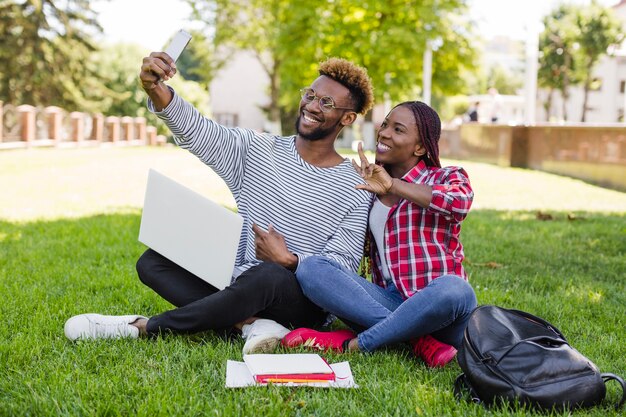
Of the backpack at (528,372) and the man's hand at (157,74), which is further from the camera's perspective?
the man's hand at (157,74)

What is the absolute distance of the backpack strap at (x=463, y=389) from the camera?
9.79ft

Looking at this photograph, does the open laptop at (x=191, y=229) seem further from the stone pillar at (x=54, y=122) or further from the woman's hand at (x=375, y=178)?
the stone pillar at (x=54, y=122)

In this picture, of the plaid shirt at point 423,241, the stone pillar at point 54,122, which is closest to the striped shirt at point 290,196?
the plaid shirt at point 423,241

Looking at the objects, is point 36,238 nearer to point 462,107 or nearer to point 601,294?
point 601,294

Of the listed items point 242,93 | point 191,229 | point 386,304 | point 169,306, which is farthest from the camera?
point 242,93

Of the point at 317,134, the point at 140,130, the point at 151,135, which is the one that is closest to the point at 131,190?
the point at 317,134

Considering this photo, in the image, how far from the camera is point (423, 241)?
3678 millimetres

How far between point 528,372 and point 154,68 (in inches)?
80.3

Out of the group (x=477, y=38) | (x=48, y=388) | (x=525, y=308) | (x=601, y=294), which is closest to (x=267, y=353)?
(x=48, y=388)

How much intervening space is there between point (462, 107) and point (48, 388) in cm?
8713

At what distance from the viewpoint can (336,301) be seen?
3.65m

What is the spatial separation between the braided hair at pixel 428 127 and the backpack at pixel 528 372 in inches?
42.5

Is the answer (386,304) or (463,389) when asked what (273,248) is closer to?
(386,304)

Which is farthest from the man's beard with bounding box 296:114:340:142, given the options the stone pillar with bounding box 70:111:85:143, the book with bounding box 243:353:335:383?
the stone pillar with bounding box 70:111:85:143
